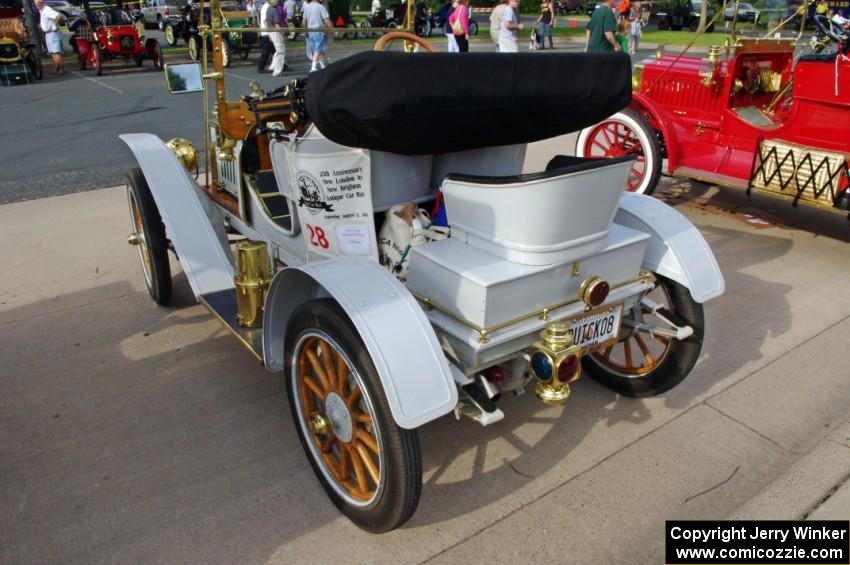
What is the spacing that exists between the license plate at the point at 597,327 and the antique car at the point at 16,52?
48.2ft

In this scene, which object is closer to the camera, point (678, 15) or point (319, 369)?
point (319, 369)

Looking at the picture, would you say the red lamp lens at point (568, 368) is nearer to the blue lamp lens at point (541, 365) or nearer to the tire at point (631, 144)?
the blue lamp lens at point (541, 365)

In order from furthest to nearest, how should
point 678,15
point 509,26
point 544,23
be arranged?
point 678,15, point 544,23, point 509,26

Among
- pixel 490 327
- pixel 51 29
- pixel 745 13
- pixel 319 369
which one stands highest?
pixel 745 13

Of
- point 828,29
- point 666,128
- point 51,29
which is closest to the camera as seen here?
point 828,29

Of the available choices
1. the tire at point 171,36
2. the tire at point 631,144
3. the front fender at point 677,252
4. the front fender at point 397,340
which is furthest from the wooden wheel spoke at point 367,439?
the tire at point 171,36

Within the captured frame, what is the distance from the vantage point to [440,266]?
2.26 m

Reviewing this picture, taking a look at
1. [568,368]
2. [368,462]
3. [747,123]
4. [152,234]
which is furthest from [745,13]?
[368,462]

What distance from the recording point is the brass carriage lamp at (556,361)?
2.19 m

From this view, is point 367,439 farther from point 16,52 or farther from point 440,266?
point 16,52

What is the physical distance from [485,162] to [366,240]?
0.63 metres

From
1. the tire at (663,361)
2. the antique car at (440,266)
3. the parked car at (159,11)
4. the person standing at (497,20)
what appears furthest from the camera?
the parked car at (159,11)

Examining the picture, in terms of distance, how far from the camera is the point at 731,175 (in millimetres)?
5551

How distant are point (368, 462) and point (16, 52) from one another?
14.6 m
